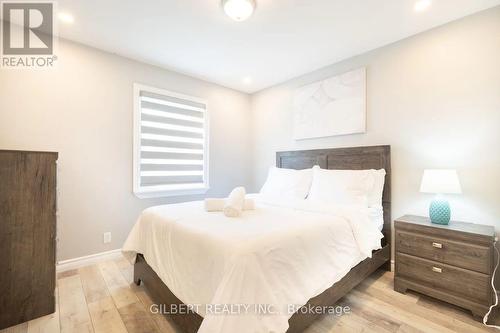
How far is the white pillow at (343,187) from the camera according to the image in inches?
93.5

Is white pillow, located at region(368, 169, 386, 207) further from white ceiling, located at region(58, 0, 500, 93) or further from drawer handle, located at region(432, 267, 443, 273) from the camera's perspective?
white ceiling, located at region(58, 0, 500, 93)

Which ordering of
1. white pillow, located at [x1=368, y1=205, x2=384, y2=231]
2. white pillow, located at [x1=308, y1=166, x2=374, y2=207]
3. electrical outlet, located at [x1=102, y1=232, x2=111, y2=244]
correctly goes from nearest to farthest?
white pillow, located at [x1=368, y1=205, x2=384, y2=231]
white pillow, located at [x1=308, y1=166, x2=374, y2=207]
electrical outlet, located at [x1=102, y1=232, x2=111, y2=244]

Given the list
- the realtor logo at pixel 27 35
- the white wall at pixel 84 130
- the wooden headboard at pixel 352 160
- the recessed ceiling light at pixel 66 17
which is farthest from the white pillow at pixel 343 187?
the realtor logo at pixel 27 35

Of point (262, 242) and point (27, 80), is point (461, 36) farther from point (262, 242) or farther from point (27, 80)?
point (27, 80)

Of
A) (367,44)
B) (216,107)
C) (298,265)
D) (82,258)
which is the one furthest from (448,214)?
(82,258)

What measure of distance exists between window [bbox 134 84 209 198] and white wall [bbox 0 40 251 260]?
12cm

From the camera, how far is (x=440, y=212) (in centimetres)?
196

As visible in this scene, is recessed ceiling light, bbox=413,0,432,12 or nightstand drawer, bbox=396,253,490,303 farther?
recessed ceiling light, bbox=413,0,432,12

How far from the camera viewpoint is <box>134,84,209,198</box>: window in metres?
3.00

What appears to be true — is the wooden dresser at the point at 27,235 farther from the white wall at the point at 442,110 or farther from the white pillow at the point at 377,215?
the white wall at the point at 442,110

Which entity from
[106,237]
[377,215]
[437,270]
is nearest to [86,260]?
[106,237]

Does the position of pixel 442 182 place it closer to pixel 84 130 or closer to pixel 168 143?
pixel 168 143

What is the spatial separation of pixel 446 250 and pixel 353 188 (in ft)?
2.93

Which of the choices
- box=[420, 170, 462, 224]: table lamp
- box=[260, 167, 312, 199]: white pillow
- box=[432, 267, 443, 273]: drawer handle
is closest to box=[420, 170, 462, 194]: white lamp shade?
box=[420, 170, 462, 224]: table lamp
